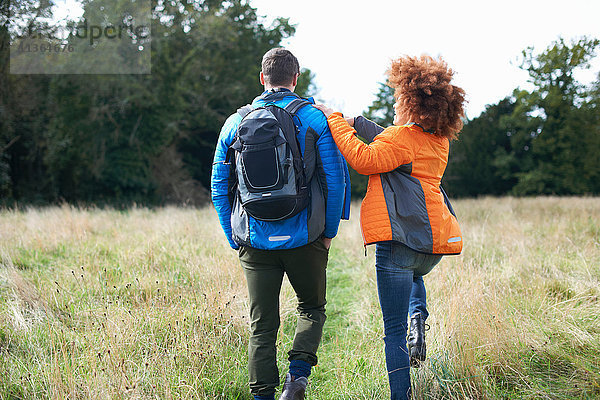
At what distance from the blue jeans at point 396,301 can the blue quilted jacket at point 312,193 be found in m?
0.37

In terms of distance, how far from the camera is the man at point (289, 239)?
2617mm

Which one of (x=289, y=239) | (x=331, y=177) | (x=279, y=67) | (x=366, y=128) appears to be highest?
(x=279, y=67)

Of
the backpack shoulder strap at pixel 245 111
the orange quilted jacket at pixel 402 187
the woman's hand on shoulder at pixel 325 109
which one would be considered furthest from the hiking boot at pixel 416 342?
the backpack shoulder strap at pixel 245 111

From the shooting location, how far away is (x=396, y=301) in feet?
8.34

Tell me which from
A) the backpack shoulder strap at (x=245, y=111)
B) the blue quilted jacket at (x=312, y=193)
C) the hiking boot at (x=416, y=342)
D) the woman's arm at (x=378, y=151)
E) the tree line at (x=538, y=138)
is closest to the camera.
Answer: the woman's arm at (x=378, y=151)

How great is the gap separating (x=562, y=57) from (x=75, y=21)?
2835 centimetres

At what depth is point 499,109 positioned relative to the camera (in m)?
32.6

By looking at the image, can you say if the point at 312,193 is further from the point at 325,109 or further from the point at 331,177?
the point at 325,109

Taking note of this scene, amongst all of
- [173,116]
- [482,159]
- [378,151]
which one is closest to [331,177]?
[378,151]

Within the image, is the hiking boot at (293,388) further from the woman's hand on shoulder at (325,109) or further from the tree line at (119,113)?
the tree line at (119,113)

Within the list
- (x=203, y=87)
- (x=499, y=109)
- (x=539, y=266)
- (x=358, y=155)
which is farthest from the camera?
(x=499, y=109)

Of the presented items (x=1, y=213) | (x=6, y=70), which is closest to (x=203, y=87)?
(x=6, y=70)

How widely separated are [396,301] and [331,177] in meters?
0.80

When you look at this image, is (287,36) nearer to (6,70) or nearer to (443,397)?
(6,70)
